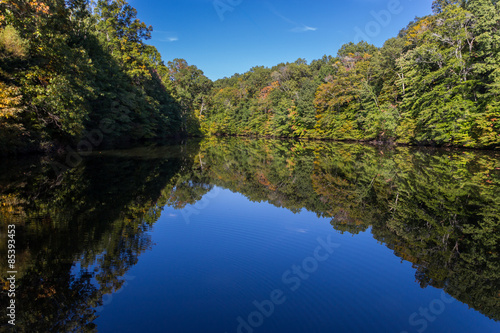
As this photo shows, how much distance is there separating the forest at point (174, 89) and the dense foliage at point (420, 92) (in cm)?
13

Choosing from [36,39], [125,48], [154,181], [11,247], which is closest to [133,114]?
[125,48]

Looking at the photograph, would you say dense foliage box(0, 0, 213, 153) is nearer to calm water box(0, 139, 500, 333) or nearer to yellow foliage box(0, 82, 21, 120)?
yellow foliage box(0, 82, 21, 120)

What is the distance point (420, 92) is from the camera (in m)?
34.2

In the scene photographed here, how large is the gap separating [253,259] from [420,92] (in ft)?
122

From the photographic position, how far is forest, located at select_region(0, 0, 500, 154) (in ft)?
53.1

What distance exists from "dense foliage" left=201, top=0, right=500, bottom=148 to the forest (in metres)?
0.13

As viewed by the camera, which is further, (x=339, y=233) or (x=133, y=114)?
(x=133, y=114)

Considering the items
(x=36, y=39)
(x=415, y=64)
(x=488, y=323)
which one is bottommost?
(x=488, y=323)

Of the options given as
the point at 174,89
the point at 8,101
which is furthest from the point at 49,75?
the point at 174,89

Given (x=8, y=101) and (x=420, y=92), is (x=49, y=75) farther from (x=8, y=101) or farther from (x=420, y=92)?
(x=420, y=92)

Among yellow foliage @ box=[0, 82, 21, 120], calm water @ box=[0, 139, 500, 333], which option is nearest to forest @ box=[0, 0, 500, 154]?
yellow foliage @ box=[0, 82, 21, 120]

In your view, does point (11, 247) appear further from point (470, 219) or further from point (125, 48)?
point (125, 48)

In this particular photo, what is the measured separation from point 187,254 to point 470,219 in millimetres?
7551

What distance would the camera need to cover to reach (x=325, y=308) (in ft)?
13.0
